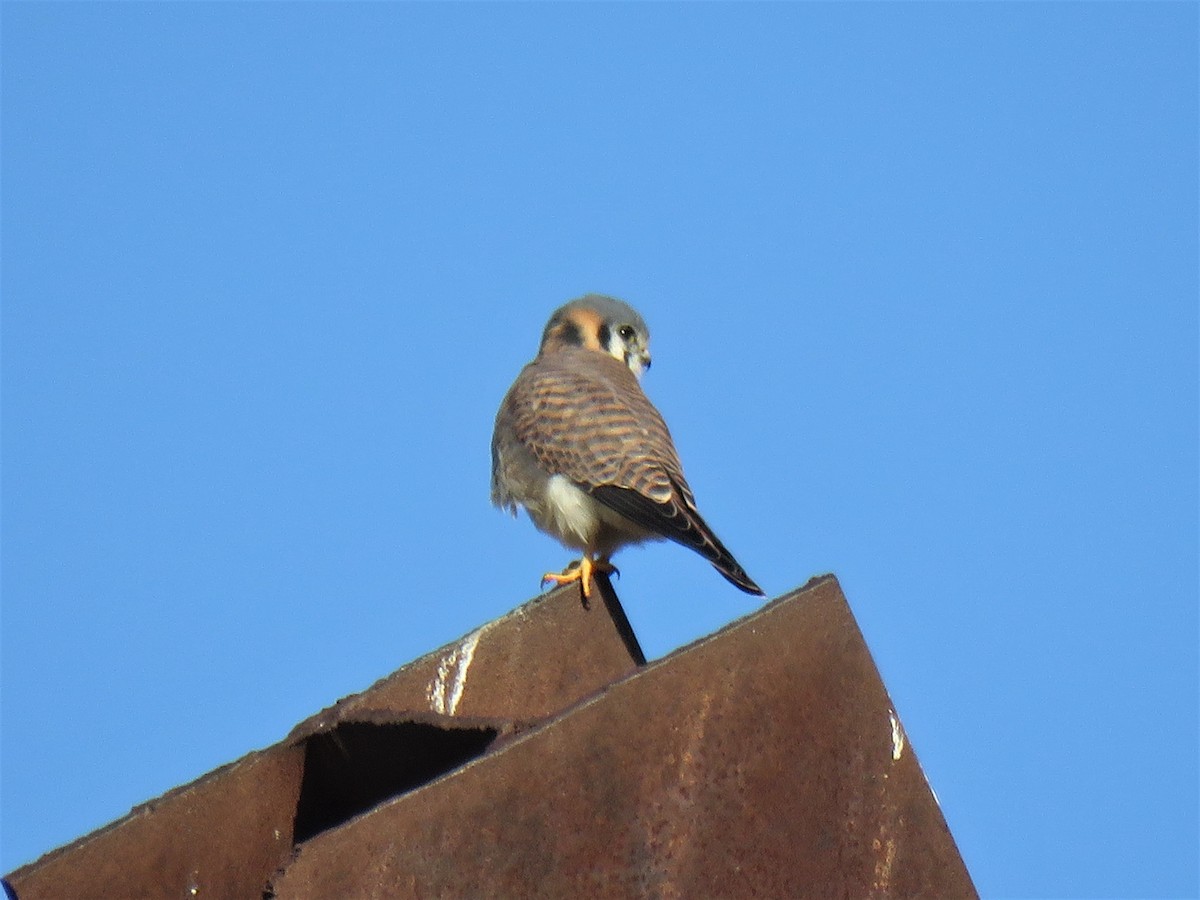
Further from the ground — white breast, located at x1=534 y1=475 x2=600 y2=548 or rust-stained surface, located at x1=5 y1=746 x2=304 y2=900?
white breast, located at x1=534 y1=475 x2=600 y2=548

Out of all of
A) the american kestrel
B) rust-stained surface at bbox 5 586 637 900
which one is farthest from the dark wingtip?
rust-stained surface at bbox 5 586 637 900

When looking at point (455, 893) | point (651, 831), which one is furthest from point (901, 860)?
point (455, 893)

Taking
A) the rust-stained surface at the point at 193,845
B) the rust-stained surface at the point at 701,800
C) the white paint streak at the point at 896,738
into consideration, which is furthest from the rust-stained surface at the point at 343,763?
the white paint streak at the point at 896,738

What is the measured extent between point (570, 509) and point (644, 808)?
2869 millimetres

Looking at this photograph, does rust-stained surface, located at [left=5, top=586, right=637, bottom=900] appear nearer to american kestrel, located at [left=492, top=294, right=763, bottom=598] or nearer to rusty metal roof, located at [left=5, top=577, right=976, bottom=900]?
rusty metal roof, located at [left=5, top=577, right=976, bottom=900]

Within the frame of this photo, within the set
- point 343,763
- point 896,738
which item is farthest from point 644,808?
point 343,763

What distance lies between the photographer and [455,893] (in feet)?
7.93

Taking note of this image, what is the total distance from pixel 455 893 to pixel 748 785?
0.44 meters

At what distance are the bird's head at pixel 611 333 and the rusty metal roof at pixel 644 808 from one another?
372cm

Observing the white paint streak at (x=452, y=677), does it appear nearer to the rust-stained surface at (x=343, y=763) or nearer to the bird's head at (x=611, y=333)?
the rust-stained surface at (x=343, y=763)

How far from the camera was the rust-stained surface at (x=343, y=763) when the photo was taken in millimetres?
2850

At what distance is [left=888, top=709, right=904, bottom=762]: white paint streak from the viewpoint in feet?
8.73

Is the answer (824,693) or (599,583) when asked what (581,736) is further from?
(599,583)

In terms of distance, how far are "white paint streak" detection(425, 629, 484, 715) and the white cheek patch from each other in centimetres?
196
